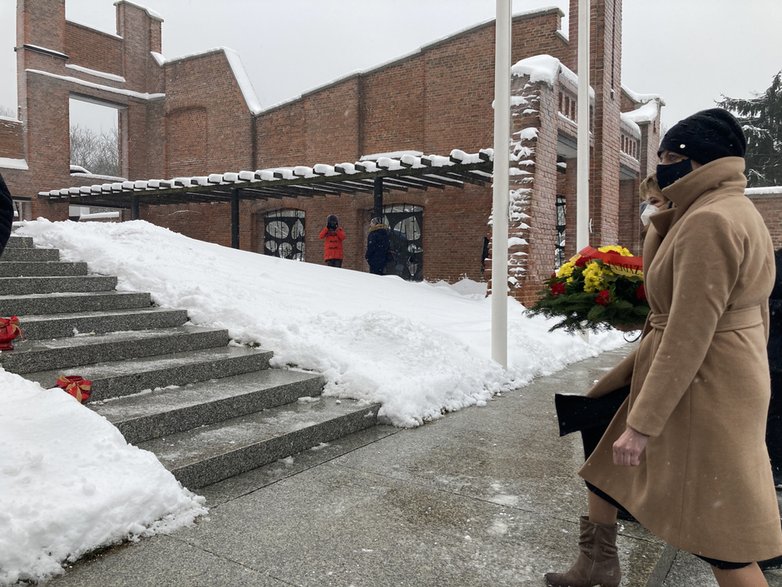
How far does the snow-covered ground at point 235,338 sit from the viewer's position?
8.99 feet

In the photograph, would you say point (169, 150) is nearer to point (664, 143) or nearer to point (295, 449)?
point (295, 449)

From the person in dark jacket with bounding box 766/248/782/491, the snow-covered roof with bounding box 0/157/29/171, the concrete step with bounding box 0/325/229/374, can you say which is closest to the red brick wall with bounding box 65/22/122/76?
the snow-covered roof with bounding box 0/157/29/171

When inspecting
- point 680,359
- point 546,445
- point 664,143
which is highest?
point 664,143

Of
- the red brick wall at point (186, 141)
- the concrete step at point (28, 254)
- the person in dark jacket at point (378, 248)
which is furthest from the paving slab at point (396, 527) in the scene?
the red brick wall at point (186, 141)

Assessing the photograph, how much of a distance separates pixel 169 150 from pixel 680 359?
2362 centimetres

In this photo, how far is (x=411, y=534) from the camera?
294 centimetres

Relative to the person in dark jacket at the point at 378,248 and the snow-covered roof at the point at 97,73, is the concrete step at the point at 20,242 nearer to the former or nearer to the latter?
the person in dark jacket at the point at 378,248

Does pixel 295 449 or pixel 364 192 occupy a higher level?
pixel 364 192

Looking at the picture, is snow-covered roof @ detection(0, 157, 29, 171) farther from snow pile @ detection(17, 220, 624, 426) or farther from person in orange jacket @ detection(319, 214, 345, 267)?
snow pile @ detection(17, 220, 624, 426)

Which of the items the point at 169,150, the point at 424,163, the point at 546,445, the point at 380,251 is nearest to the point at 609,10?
the point at 424,163

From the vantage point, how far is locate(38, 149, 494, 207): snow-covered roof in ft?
43.4

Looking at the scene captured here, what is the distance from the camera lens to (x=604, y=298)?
8.75 ft

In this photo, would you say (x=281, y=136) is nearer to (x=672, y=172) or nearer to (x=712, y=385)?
(x=672, y=172)

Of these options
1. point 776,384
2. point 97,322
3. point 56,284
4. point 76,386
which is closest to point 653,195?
point 776,384
